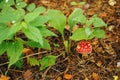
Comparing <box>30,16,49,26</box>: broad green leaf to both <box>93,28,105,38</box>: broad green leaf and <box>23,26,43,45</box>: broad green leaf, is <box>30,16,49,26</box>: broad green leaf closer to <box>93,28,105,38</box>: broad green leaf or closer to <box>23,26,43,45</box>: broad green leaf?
<box>23,26,43,45</box>: broad green leaf

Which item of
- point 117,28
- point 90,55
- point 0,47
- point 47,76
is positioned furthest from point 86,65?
point 0,47

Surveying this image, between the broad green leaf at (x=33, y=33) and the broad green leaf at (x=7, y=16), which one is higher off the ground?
the broad green leaf at (x=7, y=16)

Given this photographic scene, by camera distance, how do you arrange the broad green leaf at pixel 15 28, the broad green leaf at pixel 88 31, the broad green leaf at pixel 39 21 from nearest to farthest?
the broad green leaf at pixel 15 28, the broad green leaf at pixel 39 21, the broad green leaf at pixel 88 31

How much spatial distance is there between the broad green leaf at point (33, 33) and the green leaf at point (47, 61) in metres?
0.37

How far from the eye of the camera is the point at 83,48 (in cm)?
172

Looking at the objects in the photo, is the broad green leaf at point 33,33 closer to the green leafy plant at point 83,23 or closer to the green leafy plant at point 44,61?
the green leafy plant at point 83,23

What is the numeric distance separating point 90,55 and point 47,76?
36cm

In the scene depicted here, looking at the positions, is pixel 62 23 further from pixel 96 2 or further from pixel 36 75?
pixel 96 2

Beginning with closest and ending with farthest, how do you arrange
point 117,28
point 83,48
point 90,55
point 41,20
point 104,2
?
point 41,20
point 83,48
point 90,55
point 117,28
point 104,2

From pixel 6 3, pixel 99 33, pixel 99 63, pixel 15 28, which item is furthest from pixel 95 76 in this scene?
pixel 6 3

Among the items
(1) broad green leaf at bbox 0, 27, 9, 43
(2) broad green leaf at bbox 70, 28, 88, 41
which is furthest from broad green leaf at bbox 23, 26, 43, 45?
(2) broad green leaf at bbox 70, 28, 88, 41

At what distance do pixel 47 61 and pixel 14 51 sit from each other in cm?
30

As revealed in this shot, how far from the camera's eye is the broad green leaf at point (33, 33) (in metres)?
1.40

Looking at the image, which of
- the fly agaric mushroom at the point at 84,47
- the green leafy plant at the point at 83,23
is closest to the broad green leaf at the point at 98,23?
the green leafy plant at the point at 83,23
